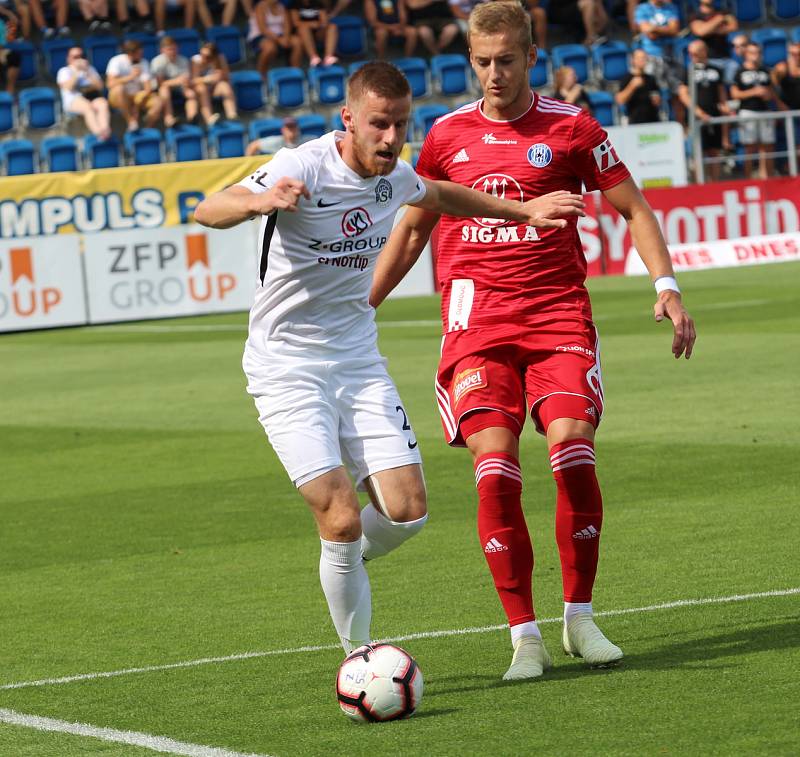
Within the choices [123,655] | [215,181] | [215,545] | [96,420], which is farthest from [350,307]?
[215,181]

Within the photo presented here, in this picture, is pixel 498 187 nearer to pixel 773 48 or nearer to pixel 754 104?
pixel 754 104

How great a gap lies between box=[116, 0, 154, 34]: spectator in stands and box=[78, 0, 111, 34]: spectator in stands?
0.25 meters

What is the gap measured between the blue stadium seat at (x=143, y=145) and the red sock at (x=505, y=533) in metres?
22.9

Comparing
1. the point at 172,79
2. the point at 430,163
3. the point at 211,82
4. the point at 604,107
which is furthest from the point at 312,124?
the point at 430,163

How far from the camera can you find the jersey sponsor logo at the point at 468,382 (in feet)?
21.5

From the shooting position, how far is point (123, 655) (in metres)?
6.82

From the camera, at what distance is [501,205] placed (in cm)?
632

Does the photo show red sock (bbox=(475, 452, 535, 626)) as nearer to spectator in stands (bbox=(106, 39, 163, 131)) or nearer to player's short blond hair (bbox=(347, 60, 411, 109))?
player's short blond hair (bbox=(347, 60, 411, 109))

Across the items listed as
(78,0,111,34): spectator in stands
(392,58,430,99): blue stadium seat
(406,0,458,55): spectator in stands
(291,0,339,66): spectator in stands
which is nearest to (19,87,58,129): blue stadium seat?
(78,0,111,34): spectator in stands

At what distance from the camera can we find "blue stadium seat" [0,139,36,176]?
92.0 feet

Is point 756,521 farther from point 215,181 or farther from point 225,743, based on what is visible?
point 215,181

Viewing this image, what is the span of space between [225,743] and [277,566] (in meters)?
3.45

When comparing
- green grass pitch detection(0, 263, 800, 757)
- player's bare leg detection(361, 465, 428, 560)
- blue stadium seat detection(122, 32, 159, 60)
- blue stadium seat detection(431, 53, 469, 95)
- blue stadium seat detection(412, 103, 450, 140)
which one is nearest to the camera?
green grass pitch detection(0, 263, 800, 757)

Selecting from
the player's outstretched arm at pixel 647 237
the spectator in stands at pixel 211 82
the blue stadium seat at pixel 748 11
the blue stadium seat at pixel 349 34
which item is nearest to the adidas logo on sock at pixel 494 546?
the player's outstretched arm at pixel 647 237
